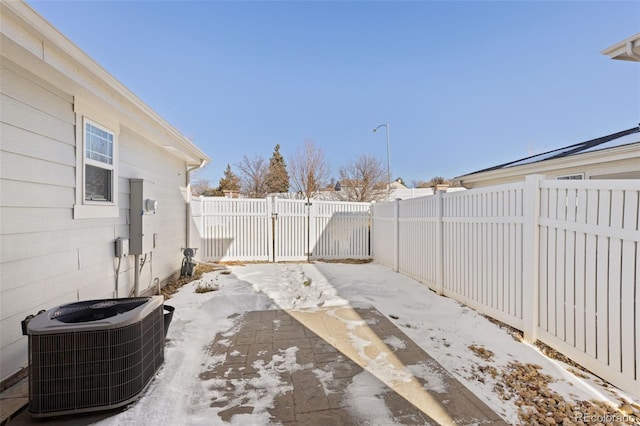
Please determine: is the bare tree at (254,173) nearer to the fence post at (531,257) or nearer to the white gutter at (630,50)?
the white gutter at (630,50)

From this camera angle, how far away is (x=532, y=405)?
2.03 metres

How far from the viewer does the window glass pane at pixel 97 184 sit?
331 centimetres

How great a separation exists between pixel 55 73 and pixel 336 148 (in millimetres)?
19309

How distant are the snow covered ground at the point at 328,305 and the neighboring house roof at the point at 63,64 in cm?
272

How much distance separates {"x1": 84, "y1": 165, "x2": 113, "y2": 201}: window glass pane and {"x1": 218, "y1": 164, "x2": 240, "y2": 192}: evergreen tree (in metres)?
22.7

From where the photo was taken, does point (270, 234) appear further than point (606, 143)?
Yes

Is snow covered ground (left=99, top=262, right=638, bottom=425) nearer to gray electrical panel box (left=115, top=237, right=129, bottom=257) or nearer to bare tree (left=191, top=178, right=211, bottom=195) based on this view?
gray electrical panel box (left=115, top=237, right=129, bottom=257)

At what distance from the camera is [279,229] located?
866cm

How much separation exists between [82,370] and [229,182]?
90.8 feet

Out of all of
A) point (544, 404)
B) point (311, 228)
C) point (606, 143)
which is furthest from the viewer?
point (311, 228)

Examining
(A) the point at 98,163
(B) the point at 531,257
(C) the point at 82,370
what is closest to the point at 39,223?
(A) the point at 98,163

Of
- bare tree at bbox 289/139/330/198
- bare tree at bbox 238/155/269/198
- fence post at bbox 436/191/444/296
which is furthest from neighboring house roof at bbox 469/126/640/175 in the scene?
bare tree at bbox 238/155/269/198

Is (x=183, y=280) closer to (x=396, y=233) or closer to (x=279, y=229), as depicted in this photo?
(x=279, y=229)

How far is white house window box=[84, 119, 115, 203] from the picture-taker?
10.8ft
